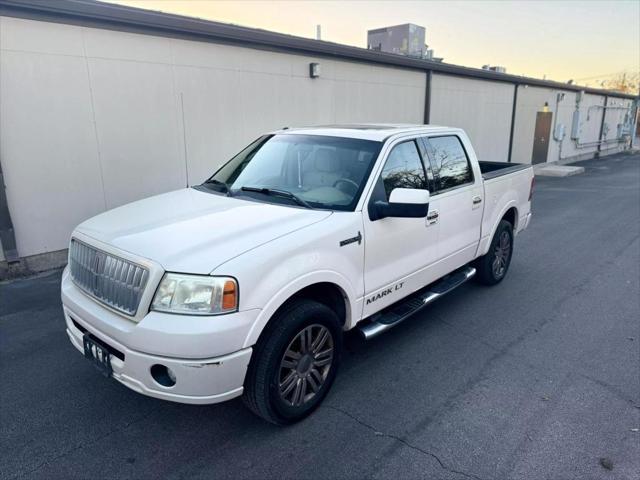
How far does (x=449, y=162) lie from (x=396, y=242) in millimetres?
1371

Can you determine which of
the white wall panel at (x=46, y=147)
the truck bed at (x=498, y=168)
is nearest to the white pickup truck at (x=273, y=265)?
the truck bed at (x=498, y=168)

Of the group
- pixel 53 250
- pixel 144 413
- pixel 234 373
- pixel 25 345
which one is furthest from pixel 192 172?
pixel 234 373

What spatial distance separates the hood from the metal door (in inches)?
756

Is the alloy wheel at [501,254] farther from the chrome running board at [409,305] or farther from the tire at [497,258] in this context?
the chrome running board at [409,305]

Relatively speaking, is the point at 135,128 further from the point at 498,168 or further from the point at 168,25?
the point at 498,168

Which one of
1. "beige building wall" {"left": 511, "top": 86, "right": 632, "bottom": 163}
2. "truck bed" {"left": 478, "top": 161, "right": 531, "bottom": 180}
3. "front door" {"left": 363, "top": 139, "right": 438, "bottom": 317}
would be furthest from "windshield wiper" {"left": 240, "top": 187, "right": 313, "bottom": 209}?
"beige building wall" {"left": 511, "top": 86, "right": 632, "bottom": 163}

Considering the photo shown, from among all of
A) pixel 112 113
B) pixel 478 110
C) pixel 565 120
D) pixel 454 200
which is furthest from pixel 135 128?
pixel 565 120

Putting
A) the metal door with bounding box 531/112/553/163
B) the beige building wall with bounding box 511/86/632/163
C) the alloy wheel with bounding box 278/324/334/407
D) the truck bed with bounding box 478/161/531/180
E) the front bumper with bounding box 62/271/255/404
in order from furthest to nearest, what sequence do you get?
the metal door with bounding box 531/112/553/163
the beige building wall with bounding box 511/86/632/163
the truck bed with bounding box 478/161/531/180
the alloy wheel with bounding box 278/324/334/407
the front bumper with bounding box 62/271/255/404

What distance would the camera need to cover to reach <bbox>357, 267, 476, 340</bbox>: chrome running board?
3700 millimetres

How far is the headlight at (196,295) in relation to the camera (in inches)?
100

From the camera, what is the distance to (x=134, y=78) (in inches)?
259

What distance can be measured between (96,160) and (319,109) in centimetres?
462

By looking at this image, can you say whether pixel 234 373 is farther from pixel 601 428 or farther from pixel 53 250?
pixel 53 250

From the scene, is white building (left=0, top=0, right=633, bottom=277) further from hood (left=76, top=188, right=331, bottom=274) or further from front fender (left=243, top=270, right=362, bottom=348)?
front fender (left=243, top=270, right=362, bottom=348)
